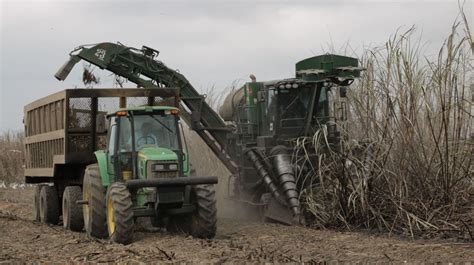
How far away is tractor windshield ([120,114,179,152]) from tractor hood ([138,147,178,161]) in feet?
0.59

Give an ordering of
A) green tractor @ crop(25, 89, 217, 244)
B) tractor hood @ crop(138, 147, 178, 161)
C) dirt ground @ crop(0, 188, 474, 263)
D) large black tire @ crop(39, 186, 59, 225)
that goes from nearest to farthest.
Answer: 1. dirt ground @ crop(0, 188, 474, 263)
2. green tractor @ crop(25, 89, 217, 244)
3. tractor hood @ crop(138, 147, 178, 161)
4. large black tire @ crop(39, 186, 59, 225)

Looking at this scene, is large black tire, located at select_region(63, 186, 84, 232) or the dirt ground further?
Result: large black tire, located at select_region(63, 186, 84, 232)

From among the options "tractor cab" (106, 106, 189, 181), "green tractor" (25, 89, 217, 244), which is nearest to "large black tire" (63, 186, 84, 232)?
"green tractor" (25, 89, 217, 244)

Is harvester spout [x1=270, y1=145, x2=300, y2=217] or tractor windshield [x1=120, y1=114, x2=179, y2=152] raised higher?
tractor windshield [x1=120, y1=114, x2=179, y2=152]

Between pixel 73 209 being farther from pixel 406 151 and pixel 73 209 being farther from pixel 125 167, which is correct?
pixel 406 151

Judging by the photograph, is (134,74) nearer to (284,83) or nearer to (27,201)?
(284,83)

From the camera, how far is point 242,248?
8508 millimetres

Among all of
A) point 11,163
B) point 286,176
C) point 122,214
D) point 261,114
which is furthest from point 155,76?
point 11,163

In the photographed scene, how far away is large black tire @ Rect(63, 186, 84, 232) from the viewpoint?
11.8m

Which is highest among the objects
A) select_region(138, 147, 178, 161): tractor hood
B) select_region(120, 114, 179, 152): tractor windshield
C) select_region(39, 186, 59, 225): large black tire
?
select_region(120, 114, 179, 152): tractor windshield

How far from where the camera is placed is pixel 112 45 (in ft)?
45.8

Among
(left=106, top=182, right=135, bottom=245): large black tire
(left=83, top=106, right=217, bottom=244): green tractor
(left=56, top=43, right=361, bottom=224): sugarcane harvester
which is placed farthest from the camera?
(left=56, top=43, right=361, bottom=224): sugarcane harvester

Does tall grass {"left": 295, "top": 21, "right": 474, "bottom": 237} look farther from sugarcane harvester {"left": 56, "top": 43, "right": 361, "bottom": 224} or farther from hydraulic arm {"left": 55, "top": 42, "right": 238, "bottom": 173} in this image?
hydraulic arm {"left": 55, "top": 42, "right": 238, "bottom": 173}

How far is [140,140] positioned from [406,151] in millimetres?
3740
